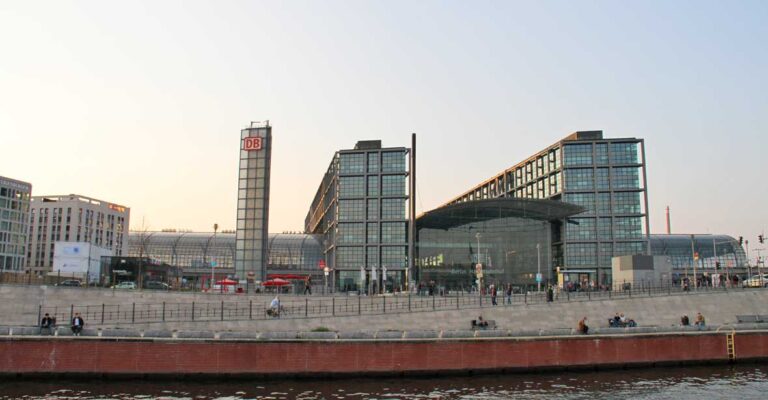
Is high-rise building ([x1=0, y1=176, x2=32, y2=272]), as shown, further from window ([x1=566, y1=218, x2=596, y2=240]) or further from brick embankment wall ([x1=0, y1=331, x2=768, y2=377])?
brick embankment wall ([x1=0, y1=331, x2=768, y2=377])

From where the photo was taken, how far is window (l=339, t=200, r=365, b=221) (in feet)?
350

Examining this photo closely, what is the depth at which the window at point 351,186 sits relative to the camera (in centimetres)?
10694

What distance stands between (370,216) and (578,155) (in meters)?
37.9

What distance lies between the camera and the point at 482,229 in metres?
106

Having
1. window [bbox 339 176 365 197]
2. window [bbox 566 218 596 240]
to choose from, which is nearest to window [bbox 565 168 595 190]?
window [bbox 566 218 596 240]

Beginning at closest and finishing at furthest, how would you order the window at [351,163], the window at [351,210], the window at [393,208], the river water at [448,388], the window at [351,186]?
1. the river water at [448,388]
2. the window at [393,208]
3. the window at [351,210]
4. the window at [351,186]
5. the window at [351,163]

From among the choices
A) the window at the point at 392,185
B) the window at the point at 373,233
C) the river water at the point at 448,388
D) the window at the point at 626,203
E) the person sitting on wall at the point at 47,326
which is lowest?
the river water at the point at 448,388

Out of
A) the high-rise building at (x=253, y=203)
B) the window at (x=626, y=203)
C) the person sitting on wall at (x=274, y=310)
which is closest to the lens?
the person sitting on wall at (x=274, y=310)

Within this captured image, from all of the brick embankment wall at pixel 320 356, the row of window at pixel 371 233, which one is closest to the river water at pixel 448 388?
the brick embankment wall at pixel 320 356

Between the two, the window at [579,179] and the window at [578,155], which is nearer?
the window at [579,179]

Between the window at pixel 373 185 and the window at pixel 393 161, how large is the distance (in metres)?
1.99

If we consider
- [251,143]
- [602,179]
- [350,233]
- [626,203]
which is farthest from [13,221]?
[626,203]

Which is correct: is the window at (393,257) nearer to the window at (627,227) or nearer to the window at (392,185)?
the window at (392,185)

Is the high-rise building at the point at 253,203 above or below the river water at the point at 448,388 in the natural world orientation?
above
